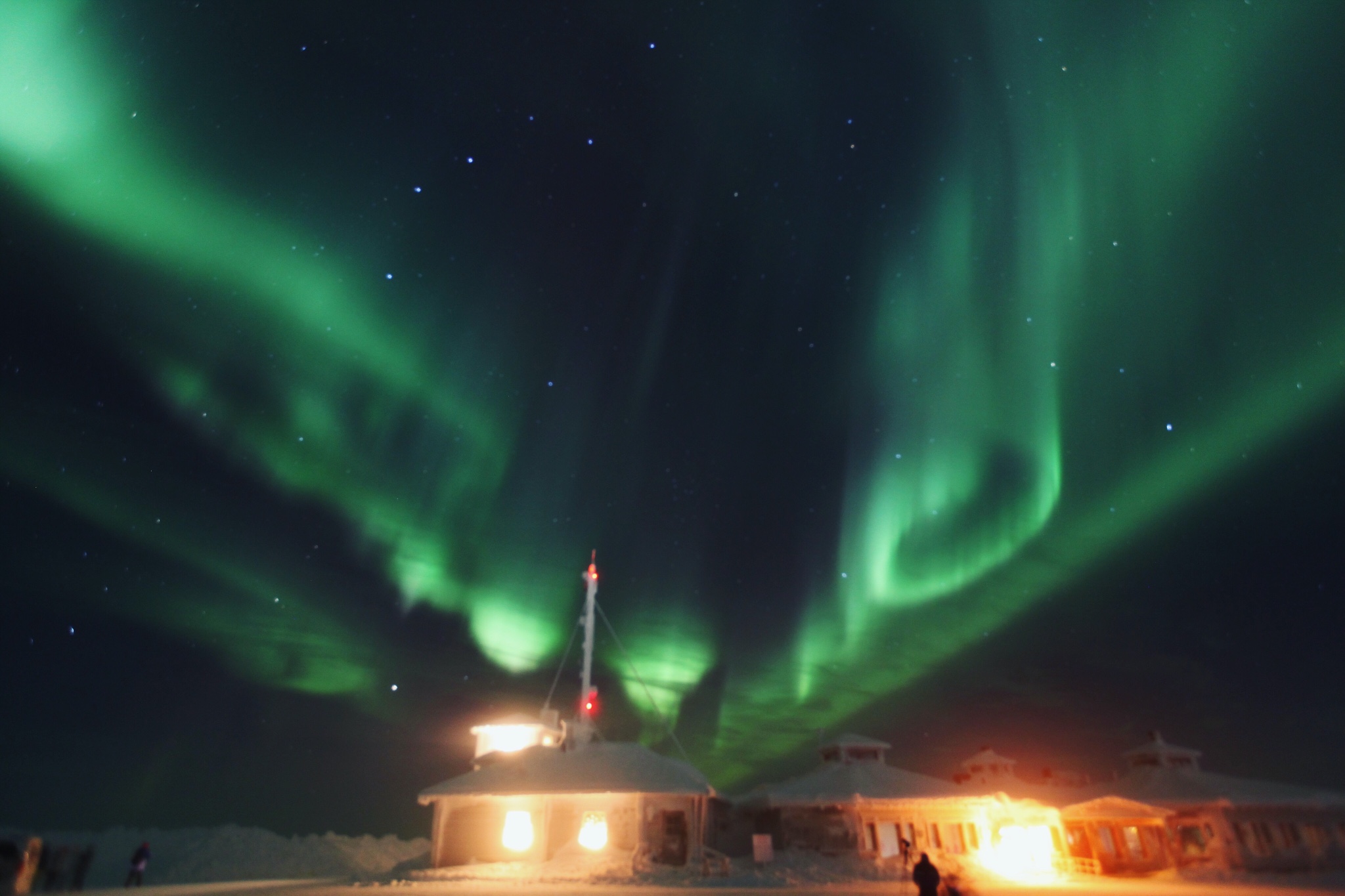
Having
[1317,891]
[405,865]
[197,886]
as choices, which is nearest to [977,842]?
[1317,891]

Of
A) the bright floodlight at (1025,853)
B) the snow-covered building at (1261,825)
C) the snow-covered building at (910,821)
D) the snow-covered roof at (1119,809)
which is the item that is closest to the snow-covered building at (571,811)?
the snow-covered building at (910,821)

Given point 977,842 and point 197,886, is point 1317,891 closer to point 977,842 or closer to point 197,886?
point 977,842

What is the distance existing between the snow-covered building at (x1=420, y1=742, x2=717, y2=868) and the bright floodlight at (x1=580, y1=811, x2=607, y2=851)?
1.0 inches

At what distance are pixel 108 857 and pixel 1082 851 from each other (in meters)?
69.8

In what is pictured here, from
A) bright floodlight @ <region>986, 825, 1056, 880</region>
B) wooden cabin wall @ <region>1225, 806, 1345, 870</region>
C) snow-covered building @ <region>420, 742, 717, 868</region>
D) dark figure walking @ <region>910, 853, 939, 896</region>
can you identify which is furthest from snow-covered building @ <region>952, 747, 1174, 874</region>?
dark figure walking @ <region>910, 853, 939, 896</region>

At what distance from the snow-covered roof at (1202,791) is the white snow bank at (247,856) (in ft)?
116

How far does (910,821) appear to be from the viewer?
31453 mm

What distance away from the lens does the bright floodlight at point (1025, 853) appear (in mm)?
30969

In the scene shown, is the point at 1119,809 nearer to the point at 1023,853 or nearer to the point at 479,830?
the point at 1023,853

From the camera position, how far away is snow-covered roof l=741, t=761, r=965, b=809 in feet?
102

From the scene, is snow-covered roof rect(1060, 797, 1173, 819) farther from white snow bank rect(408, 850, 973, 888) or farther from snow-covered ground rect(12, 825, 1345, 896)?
white snow bank rect(408, 850, 973, 888)

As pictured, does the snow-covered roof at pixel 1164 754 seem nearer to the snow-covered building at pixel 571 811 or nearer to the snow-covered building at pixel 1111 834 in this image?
the snow-covered building at pixel 1111 834

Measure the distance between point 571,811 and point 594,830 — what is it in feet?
3.68

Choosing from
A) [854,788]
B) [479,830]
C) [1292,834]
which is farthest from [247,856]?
[1292,834]
